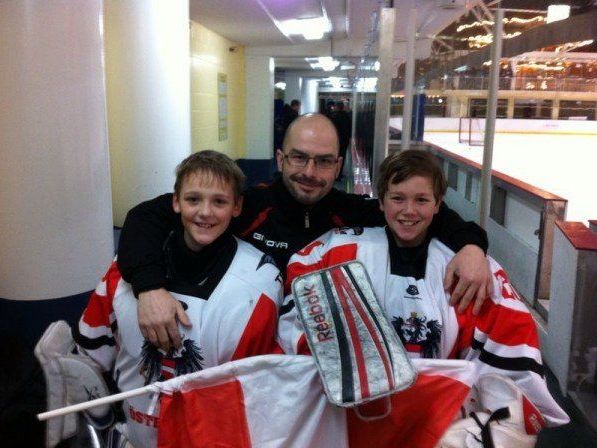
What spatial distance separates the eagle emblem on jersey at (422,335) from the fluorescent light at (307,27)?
7.32 meters

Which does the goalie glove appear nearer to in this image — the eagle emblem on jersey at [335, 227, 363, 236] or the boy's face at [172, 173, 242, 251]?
the eagle emblem on jersey at [335, 227, 363, 236]

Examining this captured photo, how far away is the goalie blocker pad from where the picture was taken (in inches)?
43.6

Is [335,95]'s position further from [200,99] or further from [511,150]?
[200,99]

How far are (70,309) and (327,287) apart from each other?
90.4 inches

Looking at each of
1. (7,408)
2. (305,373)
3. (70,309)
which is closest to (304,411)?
(305,373)

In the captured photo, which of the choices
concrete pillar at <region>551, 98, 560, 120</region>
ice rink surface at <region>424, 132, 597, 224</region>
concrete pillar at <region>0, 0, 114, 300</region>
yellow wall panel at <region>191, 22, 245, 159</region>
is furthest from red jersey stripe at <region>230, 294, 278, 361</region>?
concrete pillar at <region>551, 98, 560, 120</region>

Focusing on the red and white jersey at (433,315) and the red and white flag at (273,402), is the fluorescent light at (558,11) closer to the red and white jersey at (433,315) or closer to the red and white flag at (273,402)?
the red and white jersey at (433,315)

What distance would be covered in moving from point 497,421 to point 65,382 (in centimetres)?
100

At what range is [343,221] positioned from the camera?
1779 mm

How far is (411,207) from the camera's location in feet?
4.91

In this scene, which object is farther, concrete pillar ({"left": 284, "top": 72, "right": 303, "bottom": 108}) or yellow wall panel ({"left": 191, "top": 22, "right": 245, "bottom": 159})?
concrete pillar ({"left": 284, "top": 72, "right": 303, "bottom": 108})

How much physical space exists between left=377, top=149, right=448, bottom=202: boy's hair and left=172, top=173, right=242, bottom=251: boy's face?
16.4 inches

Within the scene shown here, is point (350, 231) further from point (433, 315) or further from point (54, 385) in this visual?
point (54, 385)

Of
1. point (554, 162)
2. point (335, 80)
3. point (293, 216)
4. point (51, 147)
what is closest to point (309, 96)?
point (335, 80)
